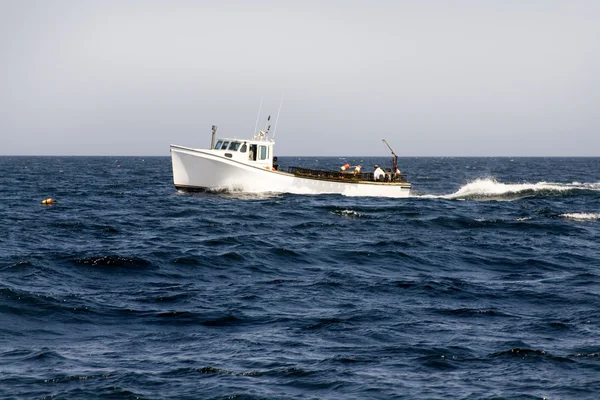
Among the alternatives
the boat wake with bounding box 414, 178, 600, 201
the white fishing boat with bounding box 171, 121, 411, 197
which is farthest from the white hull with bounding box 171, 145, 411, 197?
the boat wake with bounding box 414, 178, 600, 201

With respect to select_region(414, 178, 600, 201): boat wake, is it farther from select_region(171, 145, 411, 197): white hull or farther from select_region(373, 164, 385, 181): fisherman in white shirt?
select_region(171, 145, 411, 197): white hull

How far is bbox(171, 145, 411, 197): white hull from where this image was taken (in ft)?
143

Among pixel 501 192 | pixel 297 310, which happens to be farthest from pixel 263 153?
pixel 297 310

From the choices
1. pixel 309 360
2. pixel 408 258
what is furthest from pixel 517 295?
pixel 309 360

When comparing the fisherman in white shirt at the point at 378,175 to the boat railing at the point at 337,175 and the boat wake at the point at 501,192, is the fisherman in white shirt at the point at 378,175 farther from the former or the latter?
the boat wake at the point at 501,192

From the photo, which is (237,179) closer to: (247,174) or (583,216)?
(247,174)

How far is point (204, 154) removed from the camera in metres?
43.3

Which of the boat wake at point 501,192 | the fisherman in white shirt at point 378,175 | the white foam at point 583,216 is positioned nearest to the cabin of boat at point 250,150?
the fisherman in white shirt at point 378,175

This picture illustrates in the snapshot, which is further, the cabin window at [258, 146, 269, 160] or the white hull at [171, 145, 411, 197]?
the cabin window at [258, 146, 269, 160]

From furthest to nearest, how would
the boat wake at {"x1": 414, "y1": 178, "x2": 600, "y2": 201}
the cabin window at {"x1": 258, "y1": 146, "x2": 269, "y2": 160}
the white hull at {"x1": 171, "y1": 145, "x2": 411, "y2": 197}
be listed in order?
1. the boat wake at {"x1": 414, "y1": 178, "x2": 600, "y2": 201}
2. the cabin window at {"x1": 258, "y1": 146, "x2": 269, "y2": 160}
3. the white hull at {"x1": 171, "y1": 145, "x2": 411, "y2": 197}

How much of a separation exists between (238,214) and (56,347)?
23577mm

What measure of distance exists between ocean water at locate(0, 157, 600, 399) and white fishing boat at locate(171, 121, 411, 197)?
9780 mm

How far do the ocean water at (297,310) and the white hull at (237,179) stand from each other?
382 inches

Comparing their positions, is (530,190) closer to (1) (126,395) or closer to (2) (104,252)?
(2) (104,252)
